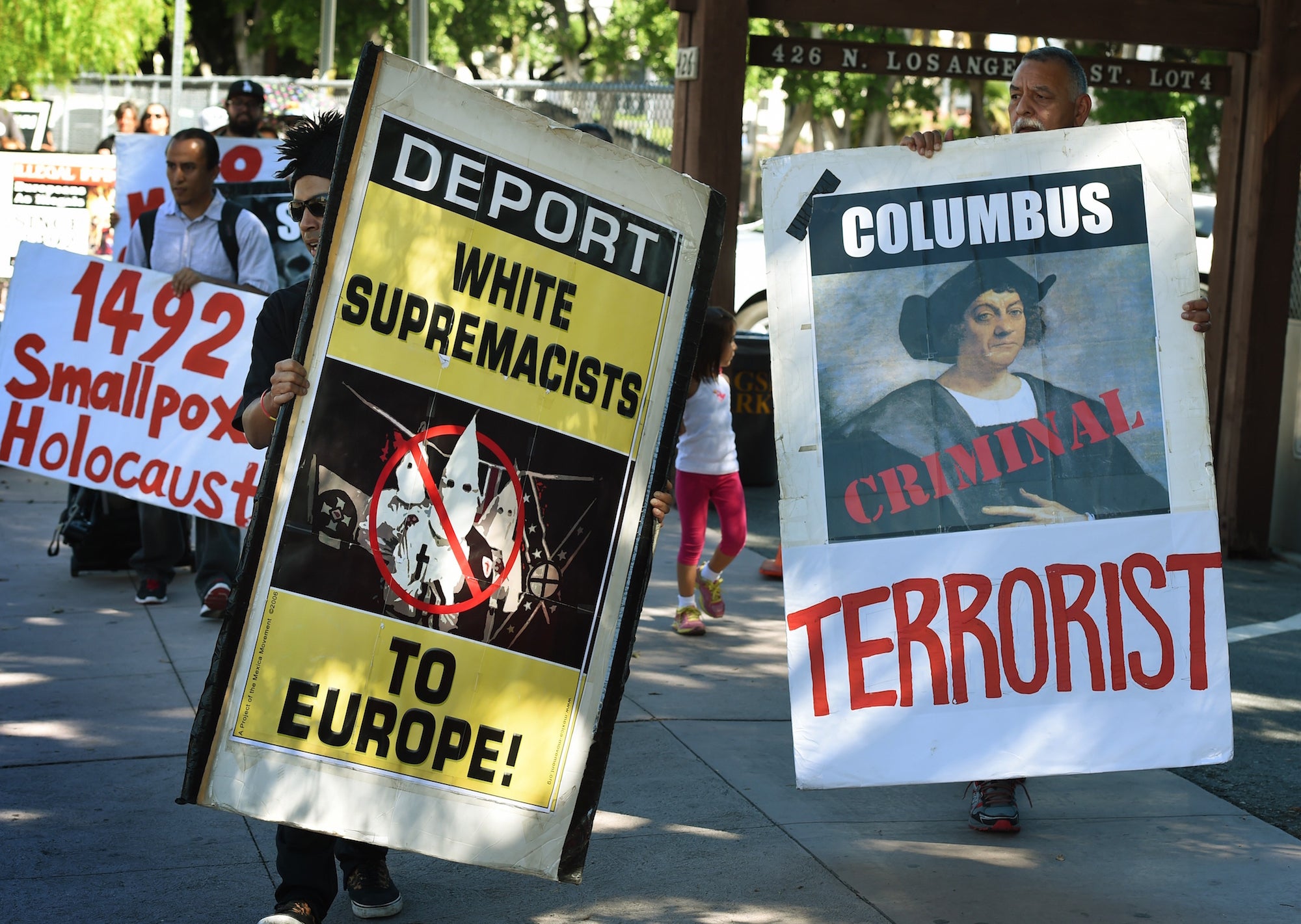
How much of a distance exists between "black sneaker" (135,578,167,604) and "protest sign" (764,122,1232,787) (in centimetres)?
398

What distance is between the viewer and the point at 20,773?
4.58 metres

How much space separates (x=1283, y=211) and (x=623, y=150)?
20.8ft

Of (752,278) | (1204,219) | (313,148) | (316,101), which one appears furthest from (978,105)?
(313,148)

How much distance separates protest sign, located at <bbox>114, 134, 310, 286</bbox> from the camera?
27.2ft

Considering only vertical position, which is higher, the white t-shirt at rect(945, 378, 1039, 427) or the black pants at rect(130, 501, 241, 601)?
the white t-shirt at rect(945, 378, 1039, 427)

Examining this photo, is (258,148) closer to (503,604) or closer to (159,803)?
(159,803)

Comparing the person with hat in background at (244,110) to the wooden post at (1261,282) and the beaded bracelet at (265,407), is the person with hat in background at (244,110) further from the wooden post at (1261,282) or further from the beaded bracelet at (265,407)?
the beaded bracelet at (265,407)

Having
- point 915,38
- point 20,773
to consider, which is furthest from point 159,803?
point 915,38

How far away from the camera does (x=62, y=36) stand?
2322cm

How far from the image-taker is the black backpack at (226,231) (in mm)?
6781

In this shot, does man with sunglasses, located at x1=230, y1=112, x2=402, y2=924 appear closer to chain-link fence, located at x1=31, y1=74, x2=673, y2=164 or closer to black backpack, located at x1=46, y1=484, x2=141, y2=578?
black backpack, located at x1=46, y1=484, x2=141, y2=578

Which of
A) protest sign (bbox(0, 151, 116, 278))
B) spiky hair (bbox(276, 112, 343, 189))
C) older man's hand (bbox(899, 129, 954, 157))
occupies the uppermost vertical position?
protest sign (bbox(0, 151, 116, 278))

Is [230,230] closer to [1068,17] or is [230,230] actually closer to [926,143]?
[926,143]

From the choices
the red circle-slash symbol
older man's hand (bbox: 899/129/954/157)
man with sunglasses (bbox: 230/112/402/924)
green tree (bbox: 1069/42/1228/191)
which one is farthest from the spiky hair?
green tree (bbox: 1069/42/1228/191)
